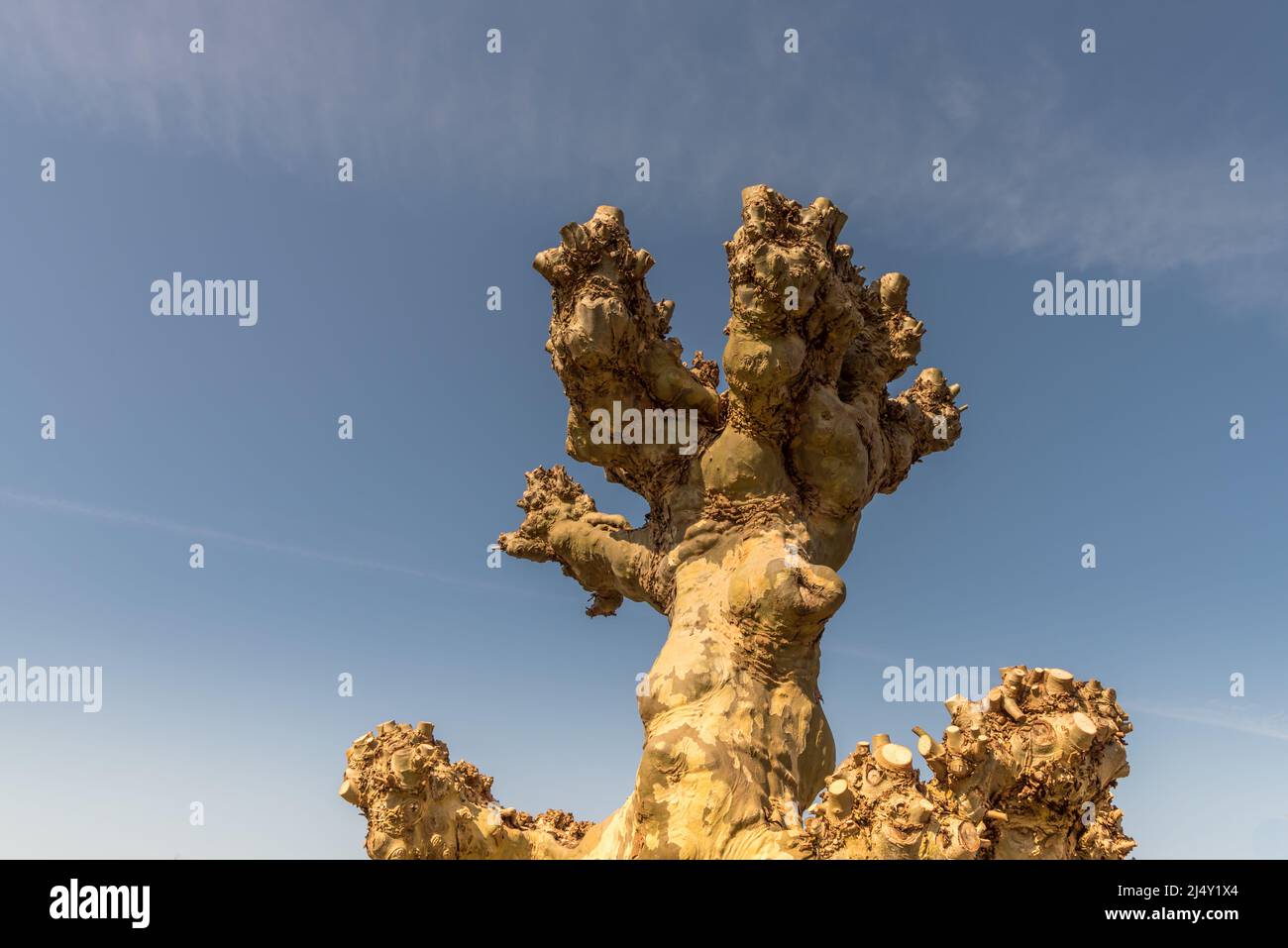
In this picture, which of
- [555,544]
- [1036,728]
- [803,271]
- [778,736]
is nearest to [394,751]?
[778,736]

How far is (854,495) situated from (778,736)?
276 cm

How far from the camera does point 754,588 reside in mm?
8039

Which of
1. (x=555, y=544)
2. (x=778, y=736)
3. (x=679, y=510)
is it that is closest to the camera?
(x=778, y=736)

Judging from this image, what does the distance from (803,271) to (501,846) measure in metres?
5.93

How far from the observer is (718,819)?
7.03 m

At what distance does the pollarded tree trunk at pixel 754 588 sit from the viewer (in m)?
5.98

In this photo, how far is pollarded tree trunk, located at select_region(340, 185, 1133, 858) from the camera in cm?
598

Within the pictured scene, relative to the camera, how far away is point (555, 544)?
1083 cm
